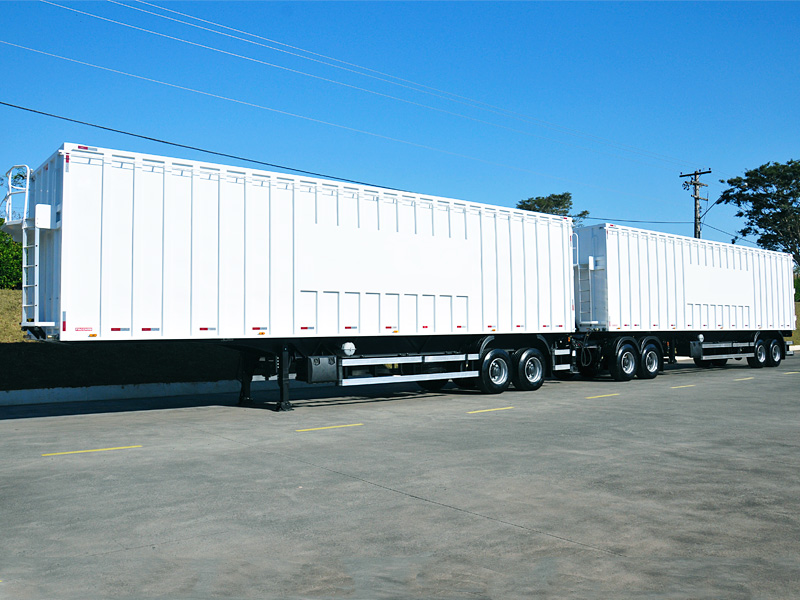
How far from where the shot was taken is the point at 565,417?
1288cm

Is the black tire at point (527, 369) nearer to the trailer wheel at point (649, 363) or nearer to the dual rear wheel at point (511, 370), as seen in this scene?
the dual rear wheel at point (511, 370)

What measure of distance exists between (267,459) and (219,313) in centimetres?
446

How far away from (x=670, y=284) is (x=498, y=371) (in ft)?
26.5

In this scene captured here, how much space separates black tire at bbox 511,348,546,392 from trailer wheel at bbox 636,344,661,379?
15.2ft

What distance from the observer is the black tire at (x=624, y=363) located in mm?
20594

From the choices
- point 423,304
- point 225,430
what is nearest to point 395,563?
point 225,430

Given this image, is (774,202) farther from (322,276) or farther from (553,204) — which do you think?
(322,276)

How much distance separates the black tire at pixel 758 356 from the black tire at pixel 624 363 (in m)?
8.48

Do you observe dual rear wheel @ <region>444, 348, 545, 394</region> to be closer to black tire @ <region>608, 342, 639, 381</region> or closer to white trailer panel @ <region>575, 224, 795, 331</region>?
white trailer panel @ <region>575, 224, 795, 331</region>

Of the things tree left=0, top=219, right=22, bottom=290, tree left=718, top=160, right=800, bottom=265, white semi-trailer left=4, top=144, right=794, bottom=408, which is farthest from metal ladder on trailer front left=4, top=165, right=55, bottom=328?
tree left=718, top=160, right=800, bottom=265

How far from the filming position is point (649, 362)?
22.0 m

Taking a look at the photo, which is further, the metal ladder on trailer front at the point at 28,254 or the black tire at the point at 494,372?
the black tire at the point at 494,372

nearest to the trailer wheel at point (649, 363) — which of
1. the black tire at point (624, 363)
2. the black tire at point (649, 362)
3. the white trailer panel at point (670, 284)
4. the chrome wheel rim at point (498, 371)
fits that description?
the black tire at point (649, 362)

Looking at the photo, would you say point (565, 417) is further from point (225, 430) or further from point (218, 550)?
point (218, 550)
